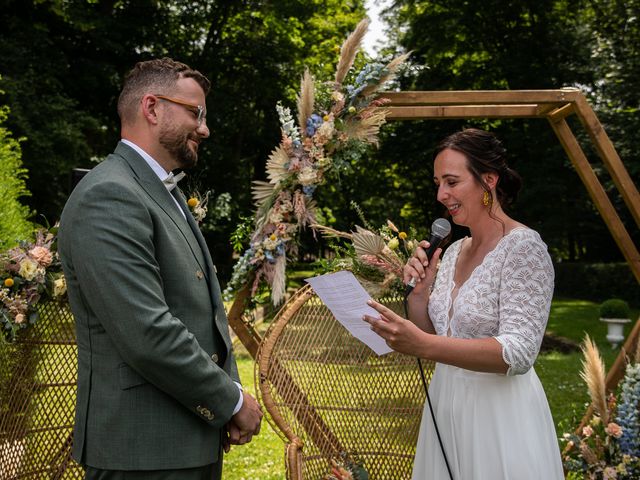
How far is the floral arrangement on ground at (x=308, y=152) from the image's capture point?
11.3 ft

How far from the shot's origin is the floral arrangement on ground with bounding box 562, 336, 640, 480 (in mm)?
3283

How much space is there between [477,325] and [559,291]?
70.2ft

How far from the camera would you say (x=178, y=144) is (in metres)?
2.25

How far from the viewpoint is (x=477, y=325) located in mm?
2406

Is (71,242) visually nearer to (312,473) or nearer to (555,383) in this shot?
(312,473)

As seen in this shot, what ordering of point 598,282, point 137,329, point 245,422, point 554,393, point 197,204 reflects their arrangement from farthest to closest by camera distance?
point 598,282 → point 554,393 → point 197,204 → point 245,422 → point 137,329

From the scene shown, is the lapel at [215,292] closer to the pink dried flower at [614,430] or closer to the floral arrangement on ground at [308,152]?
the floral arrangement on ground at [308,152]

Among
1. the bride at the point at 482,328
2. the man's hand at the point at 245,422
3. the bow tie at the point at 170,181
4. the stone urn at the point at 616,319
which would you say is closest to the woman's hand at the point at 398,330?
the bride at the point at 482,328

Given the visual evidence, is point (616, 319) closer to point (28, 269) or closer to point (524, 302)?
point (524, 302)

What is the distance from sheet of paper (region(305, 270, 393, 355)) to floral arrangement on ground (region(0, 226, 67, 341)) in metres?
1.46

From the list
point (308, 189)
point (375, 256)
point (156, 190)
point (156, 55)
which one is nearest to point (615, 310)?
point (375, 256)

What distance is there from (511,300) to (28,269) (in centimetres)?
238

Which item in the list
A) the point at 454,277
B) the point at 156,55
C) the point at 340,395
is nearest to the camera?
the point at 454,277

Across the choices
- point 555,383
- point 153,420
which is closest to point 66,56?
point 555,383
